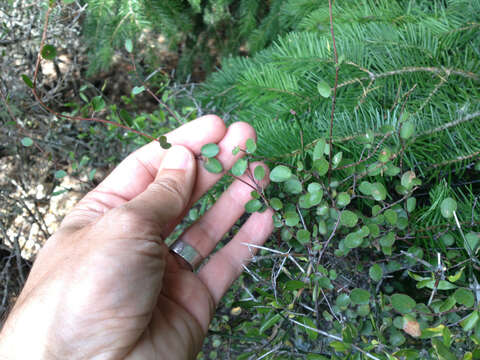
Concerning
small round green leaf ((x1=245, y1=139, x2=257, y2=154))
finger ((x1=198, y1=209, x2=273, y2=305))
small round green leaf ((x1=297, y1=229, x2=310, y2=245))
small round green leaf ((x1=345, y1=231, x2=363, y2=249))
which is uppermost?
small round green leaf ((x1=245, y1=139, x2=257, y2=154))

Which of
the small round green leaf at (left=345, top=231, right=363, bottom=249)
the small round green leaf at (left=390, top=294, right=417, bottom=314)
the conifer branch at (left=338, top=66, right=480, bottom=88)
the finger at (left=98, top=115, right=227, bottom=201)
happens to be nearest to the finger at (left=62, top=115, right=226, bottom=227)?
the finger at (left=98, top=115, right=227, bottom=201)

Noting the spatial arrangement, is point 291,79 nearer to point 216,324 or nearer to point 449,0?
point 449,0

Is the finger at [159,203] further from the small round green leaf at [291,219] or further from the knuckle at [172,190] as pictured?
the small round green leaf at [291,219]

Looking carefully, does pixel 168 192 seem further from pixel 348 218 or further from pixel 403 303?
pixel 403 303

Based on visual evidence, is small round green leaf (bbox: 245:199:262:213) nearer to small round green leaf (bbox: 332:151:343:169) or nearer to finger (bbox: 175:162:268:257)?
small round green leaf (bbox: 332:151:343:169)

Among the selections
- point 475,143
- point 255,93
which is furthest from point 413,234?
point 255,93
